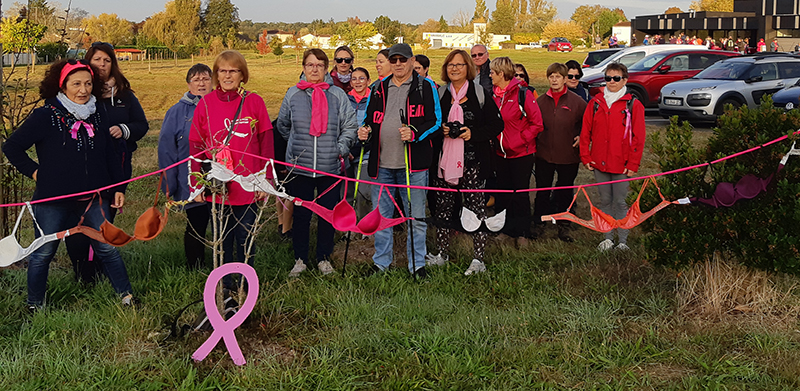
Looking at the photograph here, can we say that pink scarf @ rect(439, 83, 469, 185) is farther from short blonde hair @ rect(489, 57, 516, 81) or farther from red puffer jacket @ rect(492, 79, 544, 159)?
red puffer jacket @ rect(492, 79, 544, 159)

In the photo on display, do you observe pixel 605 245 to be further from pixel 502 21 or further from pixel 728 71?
pixel 502 21

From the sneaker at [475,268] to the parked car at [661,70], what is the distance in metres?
12.5

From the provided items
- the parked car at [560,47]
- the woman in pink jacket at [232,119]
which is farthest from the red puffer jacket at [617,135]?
the parked car at [560,47]

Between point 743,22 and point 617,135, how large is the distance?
144ft

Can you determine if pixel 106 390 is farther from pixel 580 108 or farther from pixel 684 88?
pixel 684 88

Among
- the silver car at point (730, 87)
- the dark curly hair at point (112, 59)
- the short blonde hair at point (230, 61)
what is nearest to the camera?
Result: the short blonde hair at point (230, 61)

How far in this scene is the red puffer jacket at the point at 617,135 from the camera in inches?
231

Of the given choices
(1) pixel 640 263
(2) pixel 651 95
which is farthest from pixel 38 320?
(2) pixel 651 95

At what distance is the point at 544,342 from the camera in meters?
4.02

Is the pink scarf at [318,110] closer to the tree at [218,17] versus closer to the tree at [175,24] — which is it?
the tree at [175,24]

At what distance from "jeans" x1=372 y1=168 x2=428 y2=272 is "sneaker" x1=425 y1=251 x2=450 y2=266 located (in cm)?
24

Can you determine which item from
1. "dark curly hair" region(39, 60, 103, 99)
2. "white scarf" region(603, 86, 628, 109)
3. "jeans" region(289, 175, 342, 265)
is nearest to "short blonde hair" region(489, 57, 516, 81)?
"white scarf" region(603, 86, 628, 109)

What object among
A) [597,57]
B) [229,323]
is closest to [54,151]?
[229,323]

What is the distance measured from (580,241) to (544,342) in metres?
2.56
